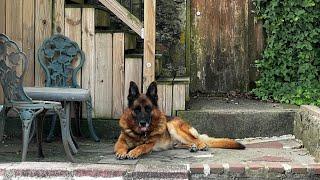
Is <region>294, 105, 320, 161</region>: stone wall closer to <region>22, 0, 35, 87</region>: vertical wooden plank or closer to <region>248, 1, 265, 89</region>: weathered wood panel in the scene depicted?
<region>248, 1, 265, 89</region>: weathered wood panel

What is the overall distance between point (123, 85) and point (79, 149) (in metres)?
1.13

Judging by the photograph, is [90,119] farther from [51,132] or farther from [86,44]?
[86,44]

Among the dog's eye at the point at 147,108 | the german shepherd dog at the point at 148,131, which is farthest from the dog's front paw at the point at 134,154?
the dog's eye at the point at 147,108

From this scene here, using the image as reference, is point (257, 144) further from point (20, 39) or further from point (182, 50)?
point (20, 39)

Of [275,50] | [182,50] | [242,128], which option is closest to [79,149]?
[242,128]

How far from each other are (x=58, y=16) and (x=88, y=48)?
22.1 inches

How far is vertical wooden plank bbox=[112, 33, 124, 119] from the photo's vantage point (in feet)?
23.8

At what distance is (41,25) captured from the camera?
7383 mm

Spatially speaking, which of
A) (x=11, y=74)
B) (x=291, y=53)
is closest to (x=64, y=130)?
(x=11, y=74)

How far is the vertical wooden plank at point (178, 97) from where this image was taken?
7188 millimetres

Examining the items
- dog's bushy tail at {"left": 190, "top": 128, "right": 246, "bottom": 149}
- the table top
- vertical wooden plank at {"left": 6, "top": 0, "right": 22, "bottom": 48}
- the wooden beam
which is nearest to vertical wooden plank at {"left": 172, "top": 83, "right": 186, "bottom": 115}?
dog's bushy tail at {"left": 190, "top": 128, "right": 246, "bottom": 149}

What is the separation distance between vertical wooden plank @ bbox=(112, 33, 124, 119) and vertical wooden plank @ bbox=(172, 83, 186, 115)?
2.21ft

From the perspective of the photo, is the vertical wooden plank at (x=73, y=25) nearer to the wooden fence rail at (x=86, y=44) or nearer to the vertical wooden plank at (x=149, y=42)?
the wooden fence rail at (x=86, y=44)

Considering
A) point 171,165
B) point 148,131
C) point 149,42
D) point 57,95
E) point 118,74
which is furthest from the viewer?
point 118,74
